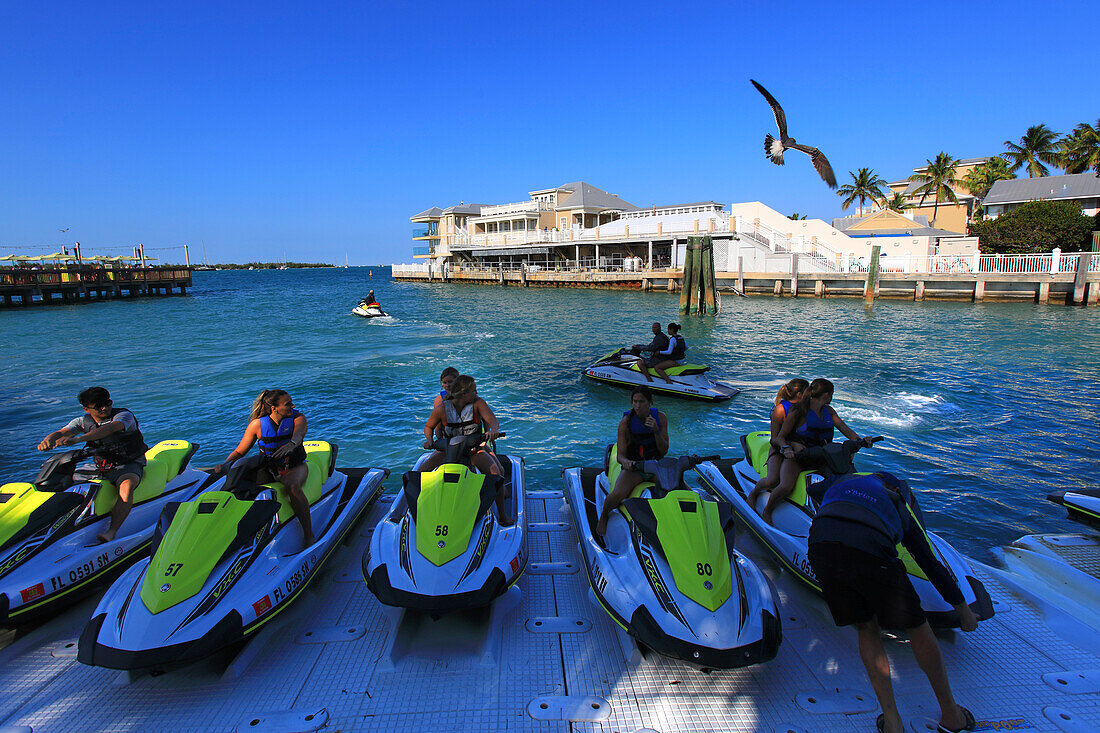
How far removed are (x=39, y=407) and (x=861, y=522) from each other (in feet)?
58.9

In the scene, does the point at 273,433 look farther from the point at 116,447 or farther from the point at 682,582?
the point at 682,582

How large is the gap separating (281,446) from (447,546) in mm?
2005

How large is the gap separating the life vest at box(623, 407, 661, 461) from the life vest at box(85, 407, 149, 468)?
459cm

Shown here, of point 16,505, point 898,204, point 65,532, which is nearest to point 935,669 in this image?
point 65,532

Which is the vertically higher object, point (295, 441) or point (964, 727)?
point (295, 441)

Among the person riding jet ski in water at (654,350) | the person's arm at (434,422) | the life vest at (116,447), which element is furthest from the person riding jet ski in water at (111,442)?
the person riding jet ski in water at (654,350)

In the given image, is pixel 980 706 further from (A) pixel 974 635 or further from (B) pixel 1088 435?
(B) pixel 1088 435

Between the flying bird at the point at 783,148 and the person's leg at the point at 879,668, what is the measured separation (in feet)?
34.9

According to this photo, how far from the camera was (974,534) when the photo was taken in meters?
6.72

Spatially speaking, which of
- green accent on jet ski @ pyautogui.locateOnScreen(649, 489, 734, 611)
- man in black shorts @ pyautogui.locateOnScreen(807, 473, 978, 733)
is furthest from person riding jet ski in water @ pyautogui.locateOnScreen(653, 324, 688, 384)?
man in black shorts @ pyautogui.locateOnScreen(807, 473, 978, 733)

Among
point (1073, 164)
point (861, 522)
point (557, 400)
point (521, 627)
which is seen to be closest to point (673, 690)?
point (521, 627)

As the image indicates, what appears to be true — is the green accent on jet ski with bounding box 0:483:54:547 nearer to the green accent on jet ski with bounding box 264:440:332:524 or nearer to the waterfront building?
the green accent on jet ski with bounding box 264:440:332:524

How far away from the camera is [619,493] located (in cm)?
516

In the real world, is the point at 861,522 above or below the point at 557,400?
above
